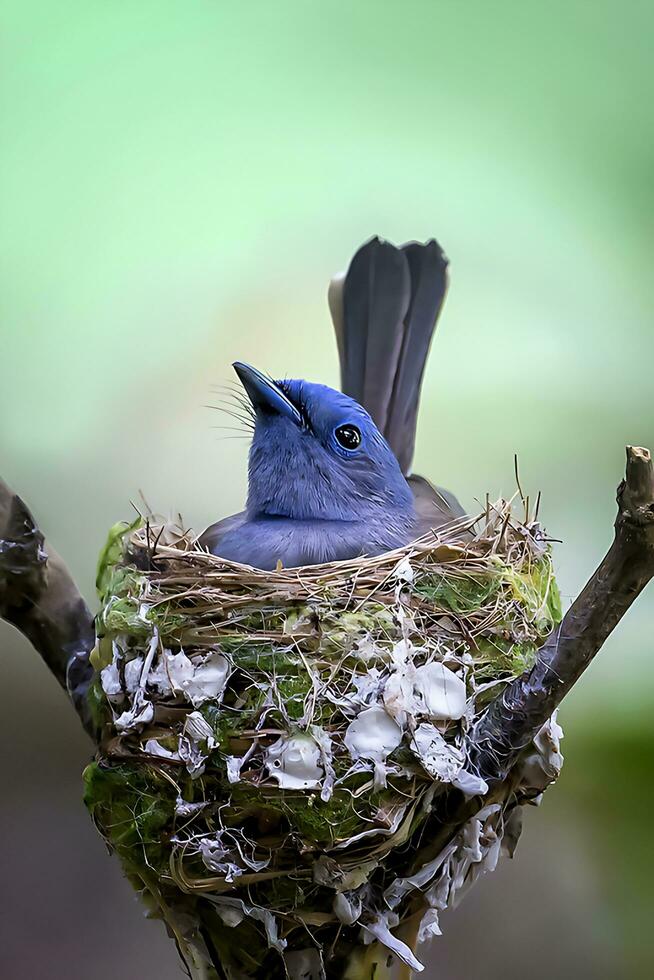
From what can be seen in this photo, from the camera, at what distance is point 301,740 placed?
1.11 m

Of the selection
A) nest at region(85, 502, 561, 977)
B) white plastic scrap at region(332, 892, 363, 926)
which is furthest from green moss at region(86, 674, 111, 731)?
white plastic scrap at region(332, 892, 363, 926)

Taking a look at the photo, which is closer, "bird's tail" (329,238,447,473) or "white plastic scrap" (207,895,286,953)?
"white plastic scrap" (207,895,286,953)

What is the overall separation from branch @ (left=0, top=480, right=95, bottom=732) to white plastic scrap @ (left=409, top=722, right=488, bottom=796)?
1.65 feet

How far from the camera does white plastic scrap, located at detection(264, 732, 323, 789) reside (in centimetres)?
109

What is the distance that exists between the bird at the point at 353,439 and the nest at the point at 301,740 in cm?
17

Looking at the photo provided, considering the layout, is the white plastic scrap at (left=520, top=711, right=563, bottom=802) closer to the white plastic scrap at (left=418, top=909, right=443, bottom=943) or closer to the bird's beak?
the white plastic scrap at (left=418, top=909, right=443, bottom=943)

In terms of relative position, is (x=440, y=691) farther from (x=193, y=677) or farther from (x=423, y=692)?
(x=193, y=677)

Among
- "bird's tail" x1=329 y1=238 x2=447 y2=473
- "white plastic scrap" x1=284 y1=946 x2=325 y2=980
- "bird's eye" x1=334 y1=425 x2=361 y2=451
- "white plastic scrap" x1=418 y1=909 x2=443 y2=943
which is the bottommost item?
"white plastic scrap" x1=284 y1=946 x2=325 y2=980

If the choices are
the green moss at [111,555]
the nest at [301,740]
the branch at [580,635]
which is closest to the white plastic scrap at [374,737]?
the nest at [301,740]

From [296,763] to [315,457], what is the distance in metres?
0.60

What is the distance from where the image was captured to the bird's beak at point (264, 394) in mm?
1543

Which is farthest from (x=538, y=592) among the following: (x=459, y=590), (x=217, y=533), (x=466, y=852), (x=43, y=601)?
(x=43, y=601)

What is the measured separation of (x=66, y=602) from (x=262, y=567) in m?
0.28

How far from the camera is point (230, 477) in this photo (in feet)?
6.97
